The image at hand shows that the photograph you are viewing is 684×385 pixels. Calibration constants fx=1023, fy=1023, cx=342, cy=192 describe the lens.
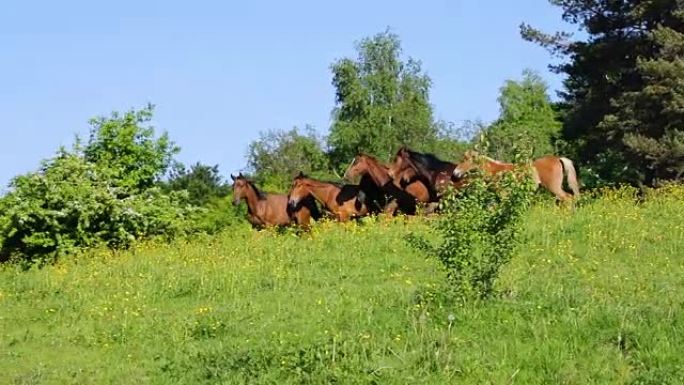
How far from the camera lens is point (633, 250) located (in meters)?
15.4

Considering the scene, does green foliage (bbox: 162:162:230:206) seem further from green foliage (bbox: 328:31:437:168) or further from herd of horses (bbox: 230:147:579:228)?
green foliage (bbox: 328:31:437:168)

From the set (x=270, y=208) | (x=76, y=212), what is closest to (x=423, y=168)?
(x=270, y=208)

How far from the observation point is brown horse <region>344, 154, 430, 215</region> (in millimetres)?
23156

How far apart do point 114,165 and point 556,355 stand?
22.0 m

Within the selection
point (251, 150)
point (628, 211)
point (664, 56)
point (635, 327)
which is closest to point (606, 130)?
point (664, 56)

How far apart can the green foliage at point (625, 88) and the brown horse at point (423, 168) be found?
1156 cm

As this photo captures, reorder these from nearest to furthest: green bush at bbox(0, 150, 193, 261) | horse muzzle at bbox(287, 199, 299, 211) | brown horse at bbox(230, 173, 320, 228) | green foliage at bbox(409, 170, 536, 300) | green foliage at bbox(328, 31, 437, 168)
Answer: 1. green foliage at bbox(409, 170, 536, 300)
2. green bush at bbox(0, 150, 193, 261)
3. horse muzzle at bbox(287, 199, 299, 211)
4. brown horse at bbox(230, 173, 320, 228)
5. green foliage at bbox(328, 31, 437, 168)

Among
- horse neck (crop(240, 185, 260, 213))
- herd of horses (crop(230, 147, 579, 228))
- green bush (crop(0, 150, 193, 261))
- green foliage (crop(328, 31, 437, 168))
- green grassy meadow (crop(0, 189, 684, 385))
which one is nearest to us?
green grassy meadow (crop(0, 189, 684, 385))

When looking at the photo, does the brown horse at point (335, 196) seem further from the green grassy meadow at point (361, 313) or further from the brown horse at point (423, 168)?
the green grassy meadow at point (361, 313)

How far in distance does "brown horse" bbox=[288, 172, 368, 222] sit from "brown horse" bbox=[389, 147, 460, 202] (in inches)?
47.6

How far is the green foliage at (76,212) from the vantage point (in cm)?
2384

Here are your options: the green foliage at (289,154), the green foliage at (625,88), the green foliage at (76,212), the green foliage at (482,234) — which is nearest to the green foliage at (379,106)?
the green foliage at (289,154)

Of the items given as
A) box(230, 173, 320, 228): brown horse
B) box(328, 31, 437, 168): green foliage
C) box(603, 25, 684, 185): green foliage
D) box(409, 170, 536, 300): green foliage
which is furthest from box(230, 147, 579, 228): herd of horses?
box(328, 31, 437, 168): green foliage

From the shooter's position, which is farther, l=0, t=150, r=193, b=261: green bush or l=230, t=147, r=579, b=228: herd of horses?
l=0, t=150, r=193, b=261: green bush
